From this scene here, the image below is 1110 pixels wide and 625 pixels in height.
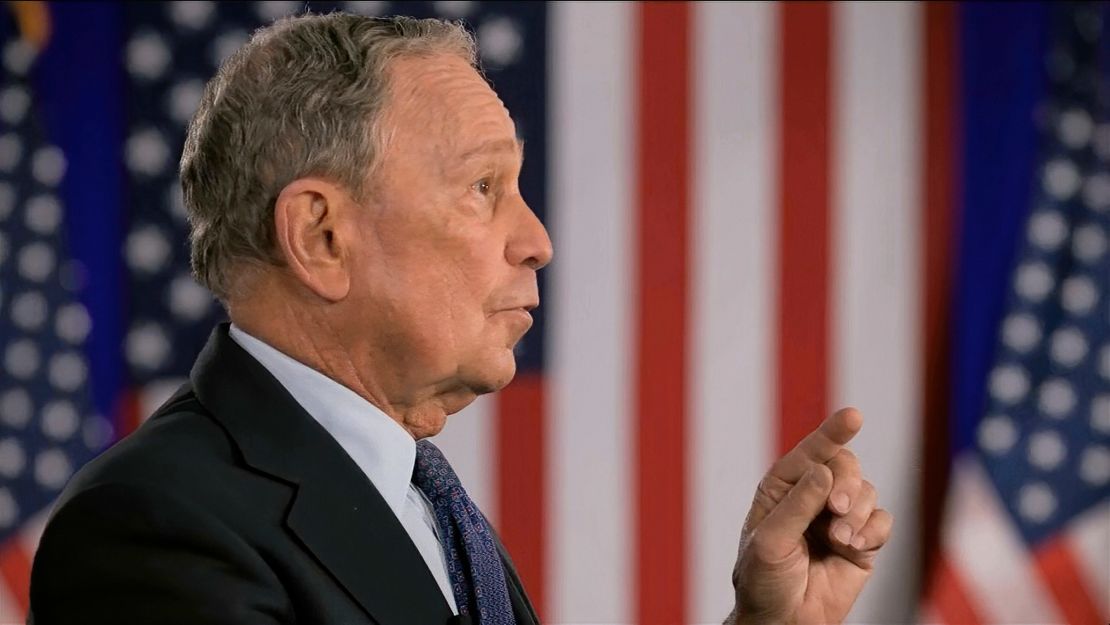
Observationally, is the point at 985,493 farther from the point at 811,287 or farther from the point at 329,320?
Result: the point at 329,320

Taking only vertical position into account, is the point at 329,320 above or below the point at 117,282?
above

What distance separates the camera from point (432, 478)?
1266 mm

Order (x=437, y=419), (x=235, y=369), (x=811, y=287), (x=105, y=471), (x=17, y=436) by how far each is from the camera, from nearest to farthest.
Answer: (x=105, y=471), (x=235, y=369), (x=437, y=419), (x=17, y=436), (x=811, y=287)

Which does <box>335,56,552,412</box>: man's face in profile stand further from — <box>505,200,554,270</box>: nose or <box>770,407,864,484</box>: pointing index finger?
<box>770,407,864,484</box>: pointing index finger

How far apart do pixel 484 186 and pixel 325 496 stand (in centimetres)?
31

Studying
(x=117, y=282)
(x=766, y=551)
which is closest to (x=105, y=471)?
(x=766, y=551)

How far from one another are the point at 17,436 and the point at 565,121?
1260 millimetres

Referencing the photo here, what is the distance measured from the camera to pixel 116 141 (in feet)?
9.16

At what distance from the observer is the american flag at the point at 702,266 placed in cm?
282

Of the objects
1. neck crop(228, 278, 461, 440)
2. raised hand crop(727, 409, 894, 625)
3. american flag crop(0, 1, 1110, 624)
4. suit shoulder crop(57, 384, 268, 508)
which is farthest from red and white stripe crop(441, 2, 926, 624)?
suit shoulder crop(57, 384, 268, 508)

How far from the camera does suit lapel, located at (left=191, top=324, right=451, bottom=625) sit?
107 centimetres

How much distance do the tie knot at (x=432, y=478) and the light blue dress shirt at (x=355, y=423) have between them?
0.06 metres

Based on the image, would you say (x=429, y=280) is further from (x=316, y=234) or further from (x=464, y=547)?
(x=464, y=547)

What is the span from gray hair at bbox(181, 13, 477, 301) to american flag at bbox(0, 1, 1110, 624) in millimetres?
1676
